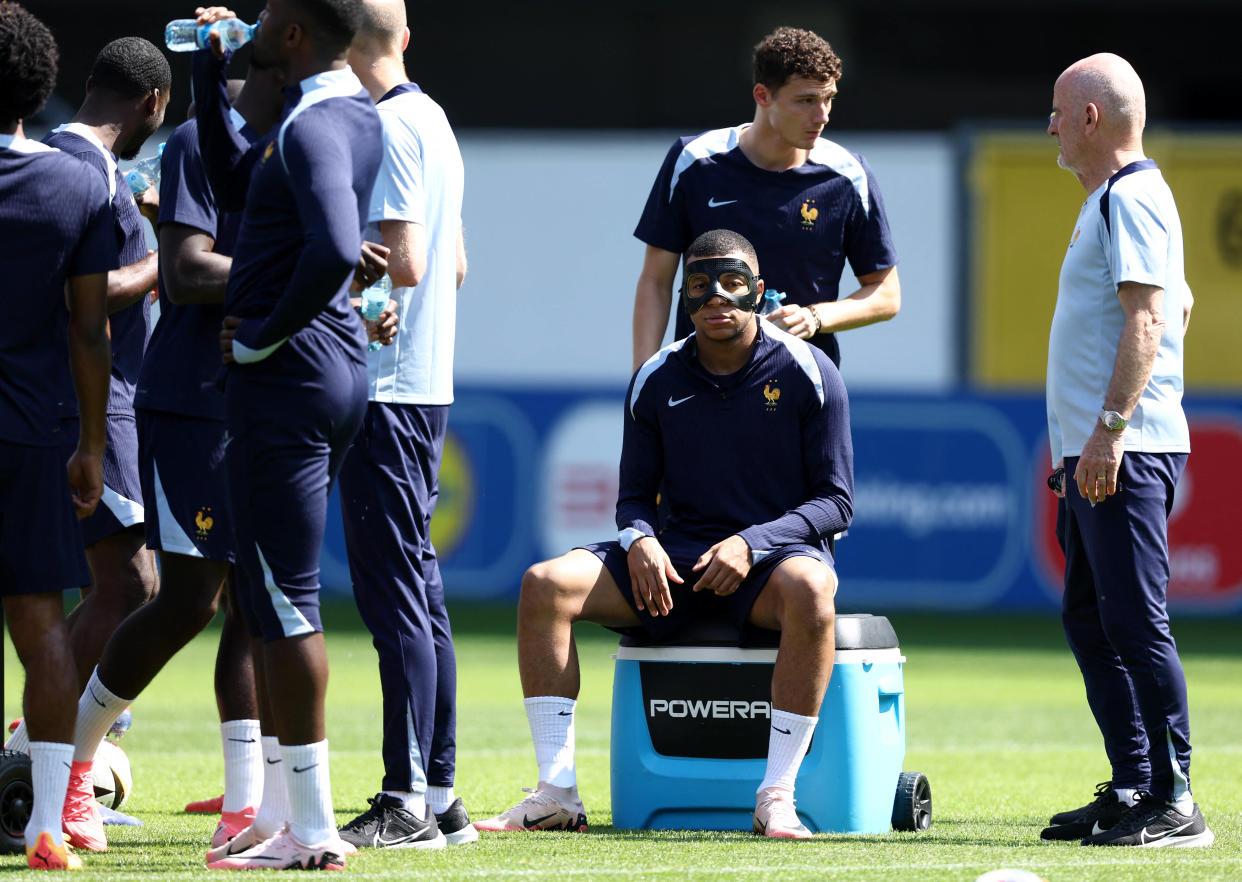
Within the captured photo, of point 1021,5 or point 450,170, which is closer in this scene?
point 450,170

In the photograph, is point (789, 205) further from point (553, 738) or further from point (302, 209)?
point (302, 209)

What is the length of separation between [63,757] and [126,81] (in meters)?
2.22

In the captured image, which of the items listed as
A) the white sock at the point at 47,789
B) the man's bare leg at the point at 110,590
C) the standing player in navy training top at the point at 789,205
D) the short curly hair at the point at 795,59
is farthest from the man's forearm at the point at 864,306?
the white sock at the point at 47,789

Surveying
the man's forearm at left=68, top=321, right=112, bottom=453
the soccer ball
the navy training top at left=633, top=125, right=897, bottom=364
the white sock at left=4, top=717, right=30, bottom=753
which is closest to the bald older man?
the navy training top at left=633, top=125, right=897, bottom=364

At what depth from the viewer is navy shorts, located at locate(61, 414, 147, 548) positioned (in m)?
5.91

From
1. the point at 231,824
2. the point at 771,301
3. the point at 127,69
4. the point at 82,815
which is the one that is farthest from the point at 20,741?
the point at 771,301

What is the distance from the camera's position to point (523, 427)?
1466 centimetres

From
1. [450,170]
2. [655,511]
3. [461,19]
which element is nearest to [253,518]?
[450,170]

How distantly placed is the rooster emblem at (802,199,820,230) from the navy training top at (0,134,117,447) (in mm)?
2409

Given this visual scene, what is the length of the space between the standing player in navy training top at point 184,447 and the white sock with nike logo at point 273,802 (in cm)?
39

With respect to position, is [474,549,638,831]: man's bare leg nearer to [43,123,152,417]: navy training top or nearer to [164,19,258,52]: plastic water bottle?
[43,123,152,417]: navy training top

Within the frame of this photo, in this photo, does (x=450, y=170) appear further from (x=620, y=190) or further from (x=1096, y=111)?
(x=620, y=190)

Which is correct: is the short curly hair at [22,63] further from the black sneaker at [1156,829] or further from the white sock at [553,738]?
the black sneaker at [1156,829]

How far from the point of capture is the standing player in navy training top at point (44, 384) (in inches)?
187
